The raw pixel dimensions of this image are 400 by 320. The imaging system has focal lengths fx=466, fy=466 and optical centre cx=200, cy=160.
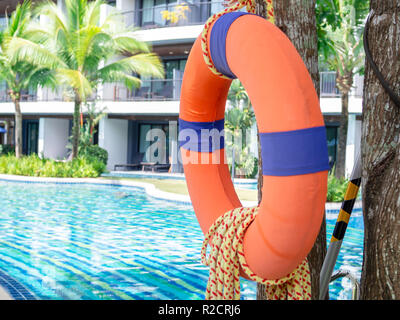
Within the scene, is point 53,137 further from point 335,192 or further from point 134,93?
point 335,192

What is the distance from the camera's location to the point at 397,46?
2.17 meters

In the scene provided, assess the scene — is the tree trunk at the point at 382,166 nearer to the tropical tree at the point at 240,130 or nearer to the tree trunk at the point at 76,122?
the tropical tree at the point at 240,130

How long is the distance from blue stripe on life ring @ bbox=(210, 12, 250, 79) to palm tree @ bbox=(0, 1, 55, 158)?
16.2m

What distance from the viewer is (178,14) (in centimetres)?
2195

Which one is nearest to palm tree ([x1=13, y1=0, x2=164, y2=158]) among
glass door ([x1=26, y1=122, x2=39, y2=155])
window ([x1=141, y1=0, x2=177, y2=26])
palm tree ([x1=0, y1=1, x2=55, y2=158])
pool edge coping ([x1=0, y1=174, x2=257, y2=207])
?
palm tree ([x1=0, y1=1, x2=55, y2=158])

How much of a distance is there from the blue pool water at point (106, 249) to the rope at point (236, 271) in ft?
9.71

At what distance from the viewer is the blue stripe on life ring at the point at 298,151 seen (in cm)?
166

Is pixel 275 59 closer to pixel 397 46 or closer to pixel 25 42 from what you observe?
pixel 397 46

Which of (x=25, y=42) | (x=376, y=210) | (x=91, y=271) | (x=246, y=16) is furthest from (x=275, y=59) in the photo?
(x=25, y=42)

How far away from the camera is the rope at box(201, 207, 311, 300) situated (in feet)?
6.70

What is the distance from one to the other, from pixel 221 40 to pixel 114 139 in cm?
2335

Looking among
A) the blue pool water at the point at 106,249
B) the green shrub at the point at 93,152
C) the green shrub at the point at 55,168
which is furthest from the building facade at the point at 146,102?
the blue pool water at the point at 106,249

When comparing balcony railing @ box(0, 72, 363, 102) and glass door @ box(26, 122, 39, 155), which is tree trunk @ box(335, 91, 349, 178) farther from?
glass door @ box(26, 122, 39, 155)

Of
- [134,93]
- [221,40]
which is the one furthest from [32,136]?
[221,40]
